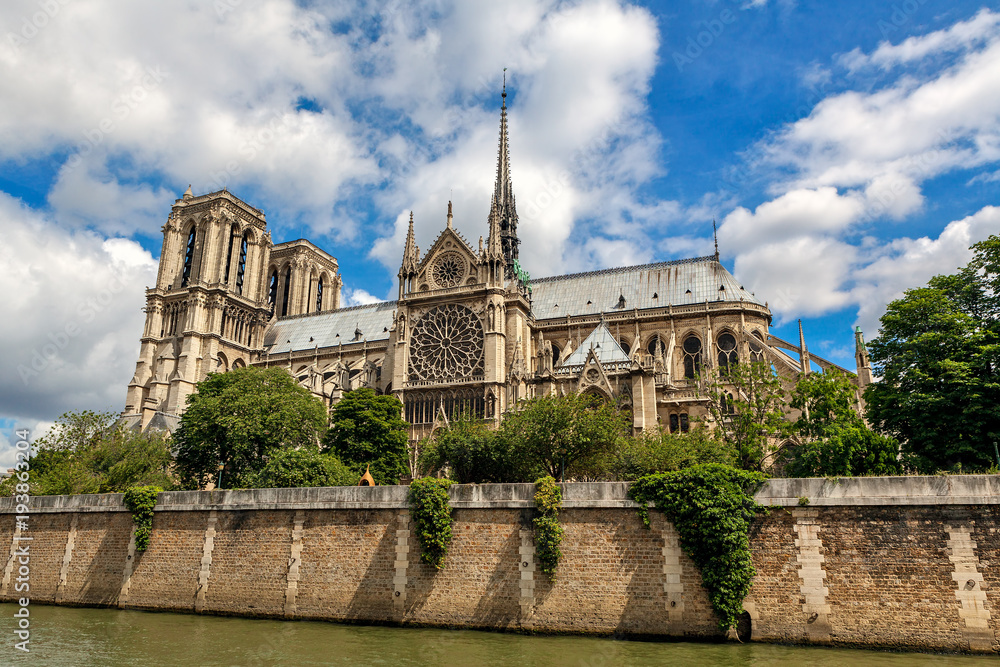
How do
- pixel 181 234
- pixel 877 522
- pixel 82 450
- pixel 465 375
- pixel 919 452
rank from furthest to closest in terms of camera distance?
pixel 181 234
pixel 465 375
pixel 82 450
pixel 919 452
pixel 877 522

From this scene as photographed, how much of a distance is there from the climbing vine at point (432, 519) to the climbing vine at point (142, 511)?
979cm

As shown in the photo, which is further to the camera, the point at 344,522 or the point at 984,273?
the point at 984,273

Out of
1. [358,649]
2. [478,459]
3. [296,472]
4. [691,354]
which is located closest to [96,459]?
[296,472]

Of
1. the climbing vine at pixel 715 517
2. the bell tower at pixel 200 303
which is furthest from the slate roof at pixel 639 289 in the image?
the climbing vine at pixel 715 517

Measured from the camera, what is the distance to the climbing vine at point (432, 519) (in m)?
19.4

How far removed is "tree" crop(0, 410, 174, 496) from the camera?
99.3ft

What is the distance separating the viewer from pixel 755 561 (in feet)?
55.8

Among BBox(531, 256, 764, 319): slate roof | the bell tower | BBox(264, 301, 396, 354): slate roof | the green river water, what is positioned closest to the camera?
the green river water

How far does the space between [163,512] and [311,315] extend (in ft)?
147

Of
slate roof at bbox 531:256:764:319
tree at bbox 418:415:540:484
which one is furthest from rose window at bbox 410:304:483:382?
tree at bbox 418:415:540:484

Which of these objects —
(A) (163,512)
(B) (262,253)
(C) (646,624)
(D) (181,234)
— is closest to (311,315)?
(B) (262,253)

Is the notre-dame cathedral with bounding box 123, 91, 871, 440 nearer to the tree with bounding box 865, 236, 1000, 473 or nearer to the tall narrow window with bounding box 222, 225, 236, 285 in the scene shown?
the tall narrow window with bounding box 222, 225, 236, 285

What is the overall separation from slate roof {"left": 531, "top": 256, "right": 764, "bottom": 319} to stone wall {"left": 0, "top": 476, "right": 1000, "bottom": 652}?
33.3 m

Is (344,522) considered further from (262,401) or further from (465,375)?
(465,375)
